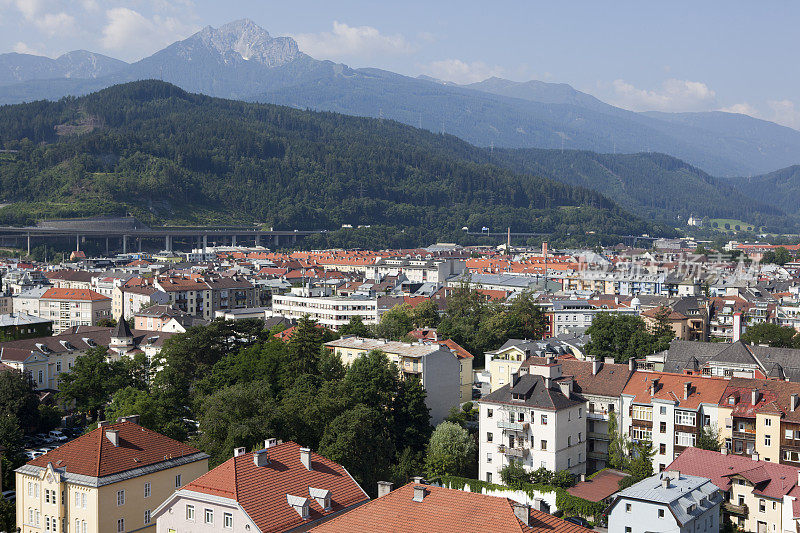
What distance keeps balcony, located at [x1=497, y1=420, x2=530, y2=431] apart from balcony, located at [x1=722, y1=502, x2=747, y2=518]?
8.91 metres

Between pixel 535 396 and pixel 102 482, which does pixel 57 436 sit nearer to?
pixel 102 482

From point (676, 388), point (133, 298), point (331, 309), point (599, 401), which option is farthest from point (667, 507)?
point (133, 298)

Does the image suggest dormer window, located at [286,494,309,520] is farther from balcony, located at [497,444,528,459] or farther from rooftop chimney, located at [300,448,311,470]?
balcony, located at [497,444,528,459]

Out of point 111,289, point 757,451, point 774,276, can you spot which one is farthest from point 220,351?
point 774,276

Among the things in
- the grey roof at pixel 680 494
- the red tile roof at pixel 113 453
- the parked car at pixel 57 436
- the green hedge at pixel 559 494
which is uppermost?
the red tile roof at pixel 113 453

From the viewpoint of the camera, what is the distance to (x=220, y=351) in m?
50.4

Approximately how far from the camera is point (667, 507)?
25250 mm

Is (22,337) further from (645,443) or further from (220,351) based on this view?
(645,443)

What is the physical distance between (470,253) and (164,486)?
13033 centimetres

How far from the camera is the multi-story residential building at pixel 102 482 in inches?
1063

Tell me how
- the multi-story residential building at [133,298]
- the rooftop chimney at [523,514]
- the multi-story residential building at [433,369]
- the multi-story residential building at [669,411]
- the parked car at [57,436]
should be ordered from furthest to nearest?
1. the multi-story residential building at [133,298]
2. the multi-story residential building at [433,369]
3. the parked car at [57,436]
4. the multi-story residential building at [669,411]
5. the rooftop chimney at [523,514]

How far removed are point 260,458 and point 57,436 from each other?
22.3 m

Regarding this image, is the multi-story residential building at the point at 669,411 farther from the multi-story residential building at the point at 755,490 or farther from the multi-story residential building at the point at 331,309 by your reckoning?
the multi-story residential building at the point at 331,309

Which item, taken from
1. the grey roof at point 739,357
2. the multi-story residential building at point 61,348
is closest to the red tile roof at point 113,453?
the multi-story residential building at point 61,348
